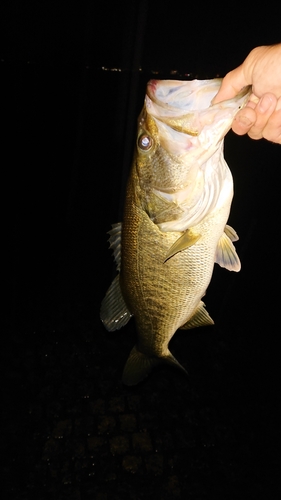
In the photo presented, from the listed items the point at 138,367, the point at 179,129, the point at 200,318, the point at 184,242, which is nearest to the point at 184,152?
the point at 179,129

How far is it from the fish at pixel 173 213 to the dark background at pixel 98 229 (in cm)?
167

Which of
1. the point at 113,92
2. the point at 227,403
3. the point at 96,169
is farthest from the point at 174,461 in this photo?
the point at 113,92

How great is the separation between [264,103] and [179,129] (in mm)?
399

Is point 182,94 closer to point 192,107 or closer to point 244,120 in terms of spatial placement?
point 192,107

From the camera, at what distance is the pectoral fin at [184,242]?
1.50 meters

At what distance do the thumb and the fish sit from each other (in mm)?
27

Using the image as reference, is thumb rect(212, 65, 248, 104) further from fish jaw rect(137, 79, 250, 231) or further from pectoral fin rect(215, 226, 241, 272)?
pectoral fin rect(215, 226, 241, 272)

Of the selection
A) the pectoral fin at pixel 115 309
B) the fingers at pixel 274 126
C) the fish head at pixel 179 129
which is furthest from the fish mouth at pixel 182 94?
the pectoral fin at pixel 115 309

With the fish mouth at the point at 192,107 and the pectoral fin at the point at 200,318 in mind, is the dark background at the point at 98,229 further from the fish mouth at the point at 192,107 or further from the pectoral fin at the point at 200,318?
the fish mouth at the point at 192,107

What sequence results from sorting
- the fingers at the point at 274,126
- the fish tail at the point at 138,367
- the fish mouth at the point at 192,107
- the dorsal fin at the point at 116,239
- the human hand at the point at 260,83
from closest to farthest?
the fish mouth at the point at 192,107
the human hand at the point at 260,83
the fingers at the point at 274,126
the dorsal fin at the point at 116,239
the fish tail at the point at 138,367

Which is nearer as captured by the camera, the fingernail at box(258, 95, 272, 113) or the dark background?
the fingernail at box(258, 95, 272, 113)

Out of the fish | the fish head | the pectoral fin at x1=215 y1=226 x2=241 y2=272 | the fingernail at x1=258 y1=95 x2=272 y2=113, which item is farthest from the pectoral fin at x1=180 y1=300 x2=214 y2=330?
the fingernail at x1=258 y1=95 x2=272 y2=113

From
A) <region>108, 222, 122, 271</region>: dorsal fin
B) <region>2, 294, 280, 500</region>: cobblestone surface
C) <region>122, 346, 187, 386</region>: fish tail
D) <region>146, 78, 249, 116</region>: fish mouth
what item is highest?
<region>146, 78, 249, 116</region>: fish mouth

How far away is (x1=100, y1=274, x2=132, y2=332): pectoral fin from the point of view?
6.29 feet
